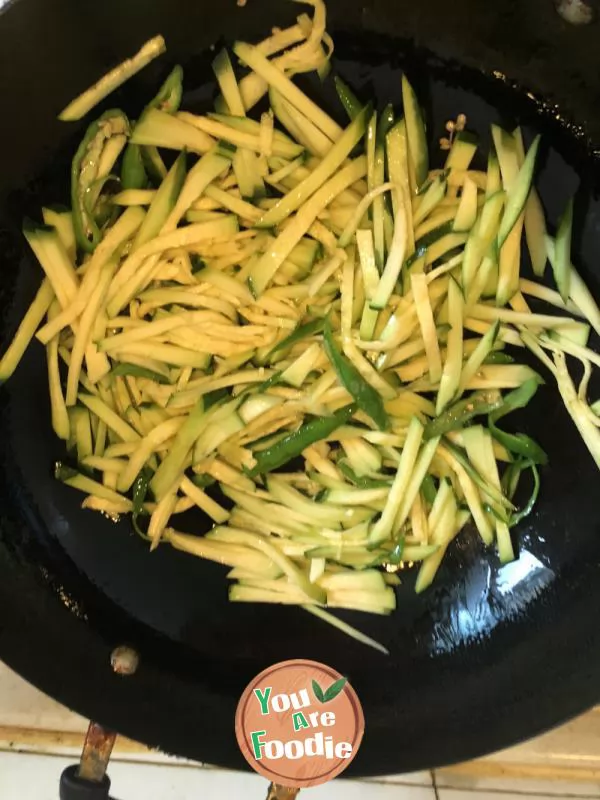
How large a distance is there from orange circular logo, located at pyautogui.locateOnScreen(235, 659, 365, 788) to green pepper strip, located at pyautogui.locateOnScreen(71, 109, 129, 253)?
0.86 m

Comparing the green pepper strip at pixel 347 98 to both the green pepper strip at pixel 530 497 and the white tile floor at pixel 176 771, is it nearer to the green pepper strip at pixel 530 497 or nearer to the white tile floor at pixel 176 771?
the green pepper strip at pixel 530 497

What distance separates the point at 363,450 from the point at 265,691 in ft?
1.55

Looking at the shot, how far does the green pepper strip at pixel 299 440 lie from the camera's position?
3.96ft

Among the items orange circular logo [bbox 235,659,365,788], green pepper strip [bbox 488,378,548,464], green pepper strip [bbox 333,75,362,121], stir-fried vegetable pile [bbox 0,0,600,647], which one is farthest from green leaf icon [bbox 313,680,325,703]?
green pepper strip [bbox 333,75,362,121]

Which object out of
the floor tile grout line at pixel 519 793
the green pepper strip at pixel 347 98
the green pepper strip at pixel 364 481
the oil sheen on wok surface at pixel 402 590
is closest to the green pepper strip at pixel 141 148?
the green pepper strip at pixel 347 98

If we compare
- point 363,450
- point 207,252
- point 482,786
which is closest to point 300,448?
point 363,450

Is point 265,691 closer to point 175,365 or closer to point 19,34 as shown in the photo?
point 175,365

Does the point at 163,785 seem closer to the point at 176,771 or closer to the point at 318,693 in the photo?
the point at 176,771

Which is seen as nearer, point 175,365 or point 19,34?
point 19,34

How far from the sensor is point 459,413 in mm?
1240

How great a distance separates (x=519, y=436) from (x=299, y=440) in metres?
0.42

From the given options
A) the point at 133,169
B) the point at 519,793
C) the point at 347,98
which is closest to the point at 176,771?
the point at 519,793

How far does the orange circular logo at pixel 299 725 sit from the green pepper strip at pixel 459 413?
19.2 inches

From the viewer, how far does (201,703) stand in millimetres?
1195
